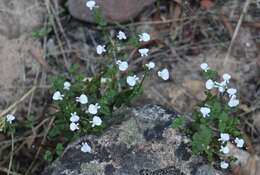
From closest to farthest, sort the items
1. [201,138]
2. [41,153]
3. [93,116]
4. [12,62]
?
[201,138] → [93,116] → [41,153] → [12,62]

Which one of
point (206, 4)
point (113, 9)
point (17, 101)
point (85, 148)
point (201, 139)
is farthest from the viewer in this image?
point (206, 4)

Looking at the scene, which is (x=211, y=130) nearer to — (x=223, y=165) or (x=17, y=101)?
(x=223, y=165)

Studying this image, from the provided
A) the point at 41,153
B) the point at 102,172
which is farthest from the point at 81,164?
the point at 41,153

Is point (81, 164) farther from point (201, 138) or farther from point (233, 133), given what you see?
point (233, 133)

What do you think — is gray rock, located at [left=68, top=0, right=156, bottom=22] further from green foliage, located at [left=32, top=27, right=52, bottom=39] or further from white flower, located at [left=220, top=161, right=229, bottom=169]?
white flower, located at [left=220, top=161, right=229, bottom=169]

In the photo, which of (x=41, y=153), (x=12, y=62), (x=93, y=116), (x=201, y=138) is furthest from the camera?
(x=12, y=62)

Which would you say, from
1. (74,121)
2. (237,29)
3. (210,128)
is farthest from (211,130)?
(237,29)

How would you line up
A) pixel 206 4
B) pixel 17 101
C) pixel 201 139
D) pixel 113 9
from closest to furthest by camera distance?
pixel 201 139, pixel 17 101, pixel 113 9, pixel 206 4
